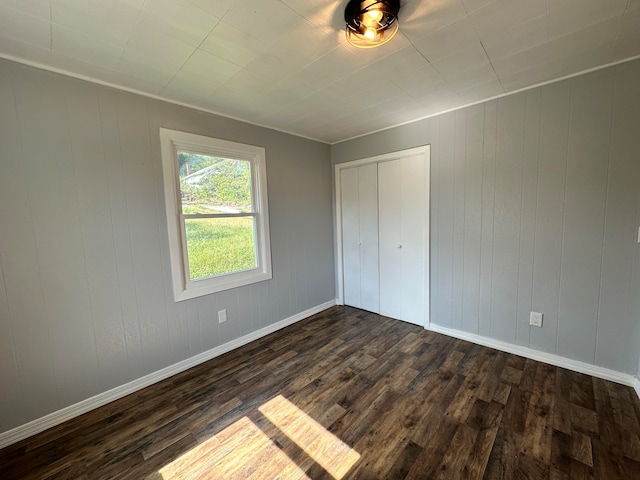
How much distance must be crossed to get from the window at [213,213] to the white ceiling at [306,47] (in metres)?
0.47

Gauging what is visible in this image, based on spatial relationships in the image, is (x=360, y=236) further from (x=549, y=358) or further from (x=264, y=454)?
(x=264, y=454)

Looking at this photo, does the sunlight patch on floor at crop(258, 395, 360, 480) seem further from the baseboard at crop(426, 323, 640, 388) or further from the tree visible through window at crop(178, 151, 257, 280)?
the baseboard at crop(426, 323, 640, 388)

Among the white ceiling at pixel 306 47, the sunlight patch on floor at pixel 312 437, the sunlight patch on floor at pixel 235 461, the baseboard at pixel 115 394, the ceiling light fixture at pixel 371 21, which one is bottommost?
the sunlight patch on floor at pixel 235 461

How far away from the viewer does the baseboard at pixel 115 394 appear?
166cm

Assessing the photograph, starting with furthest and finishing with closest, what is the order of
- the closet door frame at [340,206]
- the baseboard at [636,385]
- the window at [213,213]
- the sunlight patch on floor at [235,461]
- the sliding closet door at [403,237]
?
the sliding closet door at [403,237] → the closet door frame at [340,206] → the window at [213,213] → the baseboard at [636,385] → the sunlight patch on floor at [235,461]

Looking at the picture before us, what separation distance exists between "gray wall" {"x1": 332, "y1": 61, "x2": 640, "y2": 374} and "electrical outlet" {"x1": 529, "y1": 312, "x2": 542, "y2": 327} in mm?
35

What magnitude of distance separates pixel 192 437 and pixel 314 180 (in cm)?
282

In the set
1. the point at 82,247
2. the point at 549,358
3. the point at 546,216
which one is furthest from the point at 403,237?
the point at 82,247

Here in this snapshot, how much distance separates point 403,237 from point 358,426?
2034 millimetres

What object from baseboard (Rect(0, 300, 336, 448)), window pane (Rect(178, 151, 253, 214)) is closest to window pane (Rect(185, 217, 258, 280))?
window pane (Rect(178, 151, 253, 214))

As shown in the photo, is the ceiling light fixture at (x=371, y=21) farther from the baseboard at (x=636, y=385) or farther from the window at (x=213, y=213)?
the baseboard at (x=636, y=385)

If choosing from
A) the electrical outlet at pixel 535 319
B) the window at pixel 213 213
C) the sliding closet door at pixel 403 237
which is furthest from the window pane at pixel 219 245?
Answer: the electrical outlet at pixel 535 319

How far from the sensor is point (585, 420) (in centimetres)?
163

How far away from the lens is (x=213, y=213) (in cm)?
253
